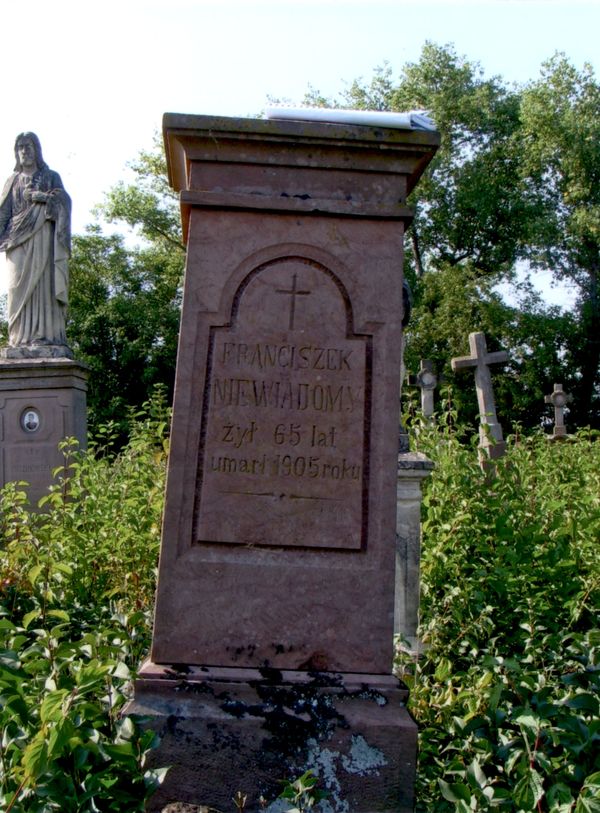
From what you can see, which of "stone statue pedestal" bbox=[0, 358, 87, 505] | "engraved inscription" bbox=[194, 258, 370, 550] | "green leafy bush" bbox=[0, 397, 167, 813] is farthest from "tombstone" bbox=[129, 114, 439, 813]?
"stone statue pedestal" bbox=[0, 358, 87, 505]

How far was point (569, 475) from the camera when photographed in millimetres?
6918

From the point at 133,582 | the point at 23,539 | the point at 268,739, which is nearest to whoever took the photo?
the point at 268,739

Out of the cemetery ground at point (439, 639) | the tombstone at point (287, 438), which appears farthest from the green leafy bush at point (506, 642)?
the tombstone at point (287, 438)

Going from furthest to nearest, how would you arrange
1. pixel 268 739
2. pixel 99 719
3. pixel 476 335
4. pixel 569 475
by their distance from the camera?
pixel 476 335 → pixel 569 475 → pixel 268 739 → pixel 99 719

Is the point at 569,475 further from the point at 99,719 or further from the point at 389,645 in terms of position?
the point at 99,719

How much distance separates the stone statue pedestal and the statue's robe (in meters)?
0.83

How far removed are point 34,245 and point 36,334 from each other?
1105mm

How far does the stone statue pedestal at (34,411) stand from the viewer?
9.17 metres

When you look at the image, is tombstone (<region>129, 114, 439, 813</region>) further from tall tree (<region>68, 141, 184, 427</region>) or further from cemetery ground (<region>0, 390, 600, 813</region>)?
tall tree (<region>68, 141, 184, 427</region>)

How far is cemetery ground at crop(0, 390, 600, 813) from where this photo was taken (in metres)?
2.17

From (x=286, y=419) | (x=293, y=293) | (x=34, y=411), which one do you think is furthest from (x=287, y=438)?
(x=34, y=411)

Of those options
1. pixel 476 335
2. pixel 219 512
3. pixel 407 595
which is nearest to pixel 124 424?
pixel 476 335

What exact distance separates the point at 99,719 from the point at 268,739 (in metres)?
0.55

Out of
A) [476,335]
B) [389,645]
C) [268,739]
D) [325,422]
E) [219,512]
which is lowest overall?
[268,739]
